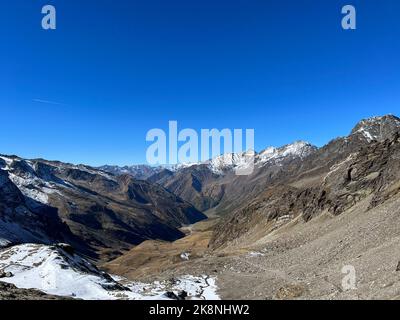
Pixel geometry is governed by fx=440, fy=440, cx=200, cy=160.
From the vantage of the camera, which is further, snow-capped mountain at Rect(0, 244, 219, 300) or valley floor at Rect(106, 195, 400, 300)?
valley floor at Rect(106, 195, 400, 300)

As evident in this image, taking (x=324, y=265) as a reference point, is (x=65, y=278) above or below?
above

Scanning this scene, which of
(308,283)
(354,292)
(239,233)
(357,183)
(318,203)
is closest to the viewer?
(354,292)

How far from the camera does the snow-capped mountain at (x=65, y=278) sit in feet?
124

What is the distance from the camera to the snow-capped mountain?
37.8 meters

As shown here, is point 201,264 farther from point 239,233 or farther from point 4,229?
point 4,229

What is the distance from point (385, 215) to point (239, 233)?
10970cm

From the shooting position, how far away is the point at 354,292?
1351 inches

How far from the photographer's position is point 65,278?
4181 cm

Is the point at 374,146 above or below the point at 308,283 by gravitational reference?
above

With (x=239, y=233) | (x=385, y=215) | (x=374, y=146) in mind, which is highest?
(x=374, y=146)

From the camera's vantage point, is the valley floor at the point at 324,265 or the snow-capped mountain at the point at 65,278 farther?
the valley floor at the point at 324,265

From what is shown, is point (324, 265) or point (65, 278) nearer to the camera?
point (65, 278)
